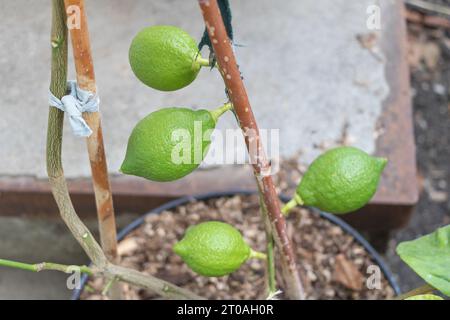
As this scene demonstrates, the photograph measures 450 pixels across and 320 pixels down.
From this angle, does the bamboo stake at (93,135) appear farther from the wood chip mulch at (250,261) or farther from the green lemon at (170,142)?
the wood chip mulch at (250,261)

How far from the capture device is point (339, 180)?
0.66m

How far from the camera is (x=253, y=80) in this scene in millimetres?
1284

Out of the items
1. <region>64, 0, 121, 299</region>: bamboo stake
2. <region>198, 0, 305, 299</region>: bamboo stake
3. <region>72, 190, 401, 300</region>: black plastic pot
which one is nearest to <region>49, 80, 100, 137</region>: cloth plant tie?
<region>64, 0, 121, 299</region>: bamboo stake

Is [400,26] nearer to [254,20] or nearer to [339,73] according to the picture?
[339,73]

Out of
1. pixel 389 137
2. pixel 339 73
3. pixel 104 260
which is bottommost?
pixel 104 260

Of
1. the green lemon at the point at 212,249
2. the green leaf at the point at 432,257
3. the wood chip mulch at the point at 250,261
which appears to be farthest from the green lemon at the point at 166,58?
the wood chip mulch at the point at 250,261

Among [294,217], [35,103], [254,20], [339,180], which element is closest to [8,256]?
[35,103]

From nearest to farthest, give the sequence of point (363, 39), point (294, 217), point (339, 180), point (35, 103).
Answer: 1. point (339, 180)
2. point (294, 217)
3. point (35, 103)
4. point (363, 39)

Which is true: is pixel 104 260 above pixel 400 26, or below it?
below

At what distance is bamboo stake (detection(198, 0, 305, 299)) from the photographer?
47 centimetres

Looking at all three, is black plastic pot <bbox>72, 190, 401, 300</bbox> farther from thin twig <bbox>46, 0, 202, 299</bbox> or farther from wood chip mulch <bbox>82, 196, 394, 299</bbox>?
thin twig <bbox>46, 0, 202, 299</bbox>

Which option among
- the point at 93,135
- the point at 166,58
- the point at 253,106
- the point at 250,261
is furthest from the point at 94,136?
the point at 253,106

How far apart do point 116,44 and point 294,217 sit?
20.8 inches

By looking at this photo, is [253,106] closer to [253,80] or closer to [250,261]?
[253,80]
